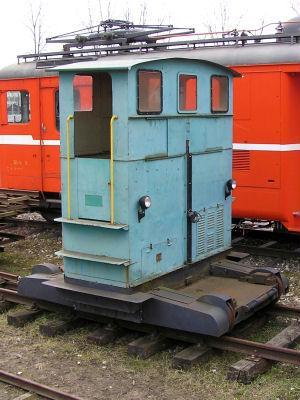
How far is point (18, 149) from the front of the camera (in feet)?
40.8

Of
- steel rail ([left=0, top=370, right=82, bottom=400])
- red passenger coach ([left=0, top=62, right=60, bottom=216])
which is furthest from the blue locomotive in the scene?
red passenger coach ([left=0, top=62, right=60, bottom=216])

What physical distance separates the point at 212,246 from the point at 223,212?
457mm

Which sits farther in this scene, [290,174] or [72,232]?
[290,174]

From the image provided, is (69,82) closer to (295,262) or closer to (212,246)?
(212,246)

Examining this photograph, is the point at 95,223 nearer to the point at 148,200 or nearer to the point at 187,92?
the point at 148,200

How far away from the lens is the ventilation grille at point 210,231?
22.8 feet

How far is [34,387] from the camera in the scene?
5379 mm

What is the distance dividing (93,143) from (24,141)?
19.2 ft

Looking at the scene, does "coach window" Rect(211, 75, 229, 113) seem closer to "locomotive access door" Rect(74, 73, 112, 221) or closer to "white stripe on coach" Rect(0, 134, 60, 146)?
"locomotive access door" Rect(74, 73, 112, 221)

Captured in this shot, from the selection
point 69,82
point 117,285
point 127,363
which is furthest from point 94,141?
point 127,363

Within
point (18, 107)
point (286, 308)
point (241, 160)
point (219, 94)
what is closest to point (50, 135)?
point (18, 107)

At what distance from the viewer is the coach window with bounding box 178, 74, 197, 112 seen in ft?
21.2

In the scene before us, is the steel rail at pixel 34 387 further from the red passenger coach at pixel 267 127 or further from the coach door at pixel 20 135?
the coach door at pixel 20 135

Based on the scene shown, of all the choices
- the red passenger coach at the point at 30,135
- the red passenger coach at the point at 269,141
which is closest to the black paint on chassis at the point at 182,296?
the red passenger coach at the point at 269,141
